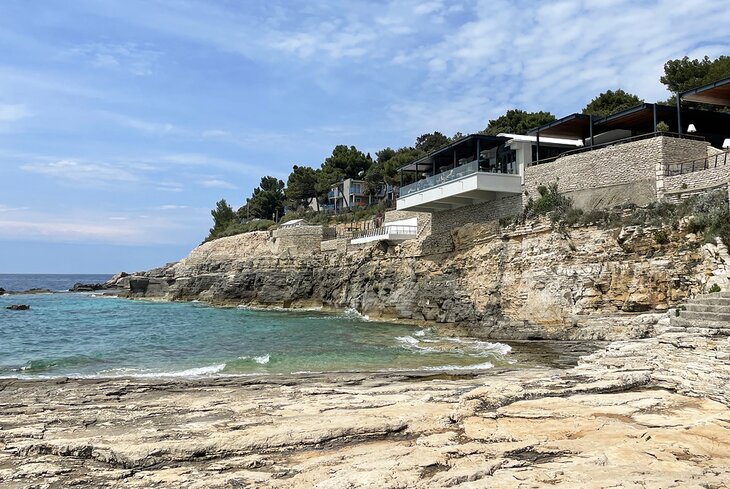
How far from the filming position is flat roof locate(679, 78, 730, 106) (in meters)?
20.1

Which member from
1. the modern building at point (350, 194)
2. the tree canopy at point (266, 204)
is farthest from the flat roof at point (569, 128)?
the tree canopy at point (266, 204)

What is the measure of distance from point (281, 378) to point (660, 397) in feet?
26.7

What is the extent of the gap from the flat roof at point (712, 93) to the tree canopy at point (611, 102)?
1559 cm

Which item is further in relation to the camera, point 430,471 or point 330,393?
point 330,393

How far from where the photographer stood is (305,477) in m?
5.47

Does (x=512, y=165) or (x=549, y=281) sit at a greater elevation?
(x=512, y=165)

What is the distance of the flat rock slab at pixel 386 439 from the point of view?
17.6 ft

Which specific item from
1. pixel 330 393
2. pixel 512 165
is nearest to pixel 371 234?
pixel 512 165

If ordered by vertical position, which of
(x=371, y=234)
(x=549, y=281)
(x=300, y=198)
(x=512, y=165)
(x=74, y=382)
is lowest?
(x=74, y=382)

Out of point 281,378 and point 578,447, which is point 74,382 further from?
→ point 578,447

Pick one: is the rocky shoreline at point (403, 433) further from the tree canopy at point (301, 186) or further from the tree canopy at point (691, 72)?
the tree canopy at point (301, 186)

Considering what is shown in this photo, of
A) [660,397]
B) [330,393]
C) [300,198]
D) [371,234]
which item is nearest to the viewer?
[660,397]

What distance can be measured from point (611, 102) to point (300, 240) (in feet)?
86.7

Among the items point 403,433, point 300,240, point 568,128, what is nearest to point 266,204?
point 300,240
